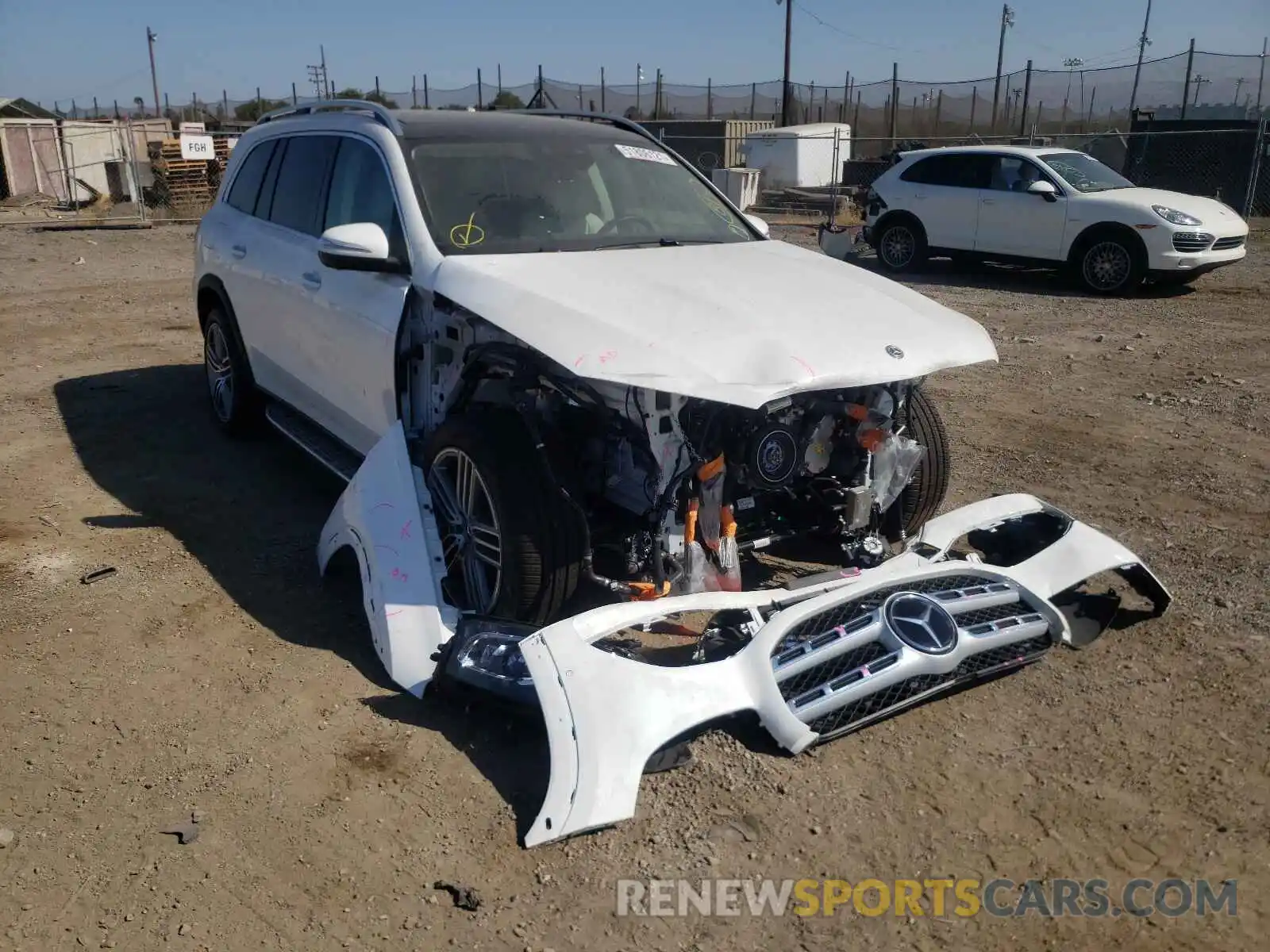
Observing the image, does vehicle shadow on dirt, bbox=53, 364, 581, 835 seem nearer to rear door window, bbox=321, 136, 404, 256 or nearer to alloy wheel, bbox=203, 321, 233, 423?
alloy wheel, bbox=203, 321, 233, 423

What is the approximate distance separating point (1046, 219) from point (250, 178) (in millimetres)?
9831

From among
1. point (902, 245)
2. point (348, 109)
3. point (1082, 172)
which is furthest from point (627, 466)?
point (902, 245)

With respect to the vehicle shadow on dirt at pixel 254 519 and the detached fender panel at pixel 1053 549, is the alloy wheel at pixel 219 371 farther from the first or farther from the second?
the detached fender panel at pixel 1053 549

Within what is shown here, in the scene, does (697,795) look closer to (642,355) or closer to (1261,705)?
(642,355)

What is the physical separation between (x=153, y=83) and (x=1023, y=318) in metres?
57.2

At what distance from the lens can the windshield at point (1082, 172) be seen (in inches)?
495

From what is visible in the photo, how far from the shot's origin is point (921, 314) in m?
3.86

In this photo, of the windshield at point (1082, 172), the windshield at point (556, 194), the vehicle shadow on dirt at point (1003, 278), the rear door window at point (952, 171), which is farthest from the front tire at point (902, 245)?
the windshield at point (556, 194)

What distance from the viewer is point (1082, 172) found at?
42.0 ft

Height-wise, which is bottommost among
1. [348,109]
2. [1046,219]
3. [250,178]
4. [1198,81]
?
[1046,219]

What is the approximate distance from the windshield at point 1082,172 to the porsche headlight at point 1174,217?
888 millimetres

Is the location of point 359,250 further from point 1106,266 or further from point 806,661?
point 1106,266

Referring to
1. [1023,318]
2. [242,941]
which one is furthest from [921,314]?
[1023,318]

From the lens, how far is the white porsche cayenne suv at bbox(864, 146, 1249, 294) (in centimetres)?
1181
